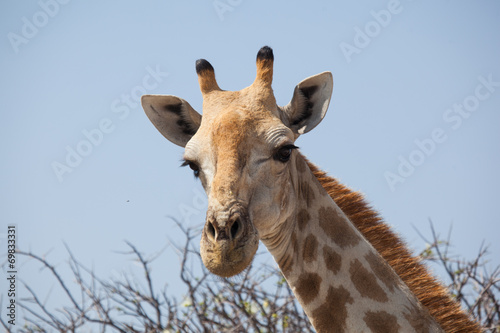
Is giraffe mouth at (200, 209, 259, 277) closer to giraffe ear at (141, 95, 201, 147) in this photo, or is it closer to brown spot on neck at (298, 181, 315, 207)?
brown spot on neck at (298, 181, 315, 207)

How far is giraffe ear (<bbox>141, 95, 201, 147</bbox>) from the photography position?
21.0 feet

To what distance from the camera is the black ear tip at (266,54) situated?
611 centimetres

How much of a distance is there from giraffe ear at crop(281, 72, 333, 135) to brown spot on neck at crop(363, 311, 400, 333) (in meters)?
1.79

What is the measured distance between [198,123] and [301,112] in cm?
101

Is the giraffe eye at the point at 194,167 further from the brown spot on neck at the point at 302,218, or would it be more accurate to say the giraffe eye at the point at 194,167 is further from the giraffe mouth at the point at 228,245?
the brown spot on neck at the point at 302,218

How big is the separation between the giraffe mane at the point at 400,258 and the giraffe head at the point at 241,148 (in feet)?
2.16

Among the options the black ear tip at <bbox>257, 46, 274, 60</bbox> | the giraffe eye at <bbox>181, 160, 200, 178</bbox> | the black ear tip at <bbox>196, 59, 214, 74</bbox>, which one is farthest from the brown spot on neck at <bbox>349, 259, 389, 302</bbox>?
the black ear tip at <bbox>196, 59, 214, 74</bbox>

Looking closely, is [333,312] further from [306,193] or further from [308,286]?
[306,193]

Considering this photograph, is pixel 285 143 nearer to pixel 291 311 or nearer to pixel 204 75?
pixel 204 75

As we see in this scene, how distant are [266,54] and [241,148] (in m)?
1.28

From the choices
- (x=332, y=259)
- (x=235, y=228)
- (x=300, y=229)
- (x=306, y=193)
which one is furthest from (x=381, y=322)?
(x=235, y=228)

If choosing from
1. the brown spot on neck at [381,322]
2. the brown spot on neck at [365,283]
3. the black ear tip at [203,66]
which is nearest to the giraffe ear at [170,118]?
the black ear tip at [203,66]

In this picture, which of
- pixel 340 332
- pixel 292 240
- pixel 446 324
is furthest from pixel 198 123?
pixel 446 324

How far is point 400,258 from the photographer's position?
5738mm
